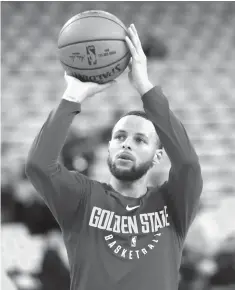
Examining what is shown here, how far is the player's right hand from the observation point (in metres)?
1.91

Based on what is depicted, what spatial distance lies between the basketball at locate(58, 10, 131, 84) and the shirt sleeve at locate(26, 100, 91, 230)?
0.24 m

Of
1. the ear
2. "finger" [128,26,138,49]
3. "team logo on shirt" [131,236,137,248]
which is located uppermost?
"finger" [128,26,138,49]

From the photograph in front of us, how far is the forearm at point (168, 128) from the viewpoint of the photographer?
74.0 inches

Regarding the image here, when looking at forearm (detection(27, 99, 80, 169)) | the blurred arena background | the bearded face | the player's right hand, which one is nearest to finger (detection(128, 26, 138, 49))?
the player's right hand

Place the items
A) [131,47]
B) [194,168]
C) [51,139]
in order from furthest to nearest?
[131,47], [194,168], [51,139]

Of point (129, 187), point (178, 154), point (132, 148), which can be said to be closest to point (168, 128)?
point (178, 154)

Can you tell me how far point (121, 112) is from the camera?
6.30 meters

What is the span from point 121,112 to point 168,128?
14.5ft

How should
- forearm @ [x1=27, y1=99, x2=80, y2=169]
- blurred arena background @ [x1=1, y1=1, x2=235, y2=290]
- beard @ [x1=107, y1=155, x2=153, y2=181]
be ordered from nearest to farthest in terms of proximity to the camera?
forearm @ [x1=27, y1=99, x2=80, y2=169]
beard @ [x1=107, y1=155, x2=153, y2=181]
blurred arena background @ [x1=1, y1=1, x2=235, y2=290]

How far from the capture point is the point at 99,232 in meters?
1.97

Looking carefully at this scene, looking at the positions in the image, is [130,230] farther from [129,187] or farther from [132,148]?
[132,148]

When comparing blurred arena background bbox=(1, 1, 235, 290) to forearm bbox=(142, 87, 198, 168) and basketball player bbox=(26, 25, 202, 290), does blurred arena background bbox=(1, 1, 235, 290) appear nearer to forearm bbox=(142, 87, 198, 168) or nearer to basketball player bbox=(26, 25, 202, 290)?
basketball player bbox=(26, 25, 202, 290)

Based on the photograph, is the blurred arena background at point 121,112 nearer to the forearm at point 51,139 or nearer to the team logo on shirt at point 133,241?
the team logo on shirt at point 133,241

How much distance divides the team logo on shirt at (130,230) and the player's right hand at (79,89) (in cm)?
47
